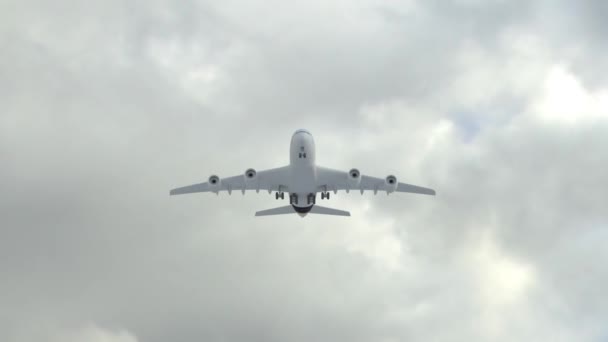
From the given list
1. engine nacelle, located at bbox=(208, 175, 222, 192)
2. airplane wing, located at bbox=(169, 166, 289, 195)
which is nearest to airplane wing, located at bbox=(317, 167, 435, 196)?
airplane wing, located at bbox=(169, 166, 289, 195)

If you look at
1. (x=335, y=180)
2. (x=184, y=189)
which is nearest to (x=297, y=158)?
(x=335, y=180)

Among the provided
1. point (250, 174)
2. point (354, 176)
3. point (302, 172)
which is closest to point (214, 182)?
point (250, 174)

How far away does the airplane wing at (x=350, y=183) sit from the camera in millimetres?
89375

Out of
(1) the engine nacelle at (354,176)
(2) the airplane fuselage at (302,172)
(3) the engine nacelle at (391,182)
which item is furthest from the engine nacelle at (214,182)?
(3) the engine nacelle at (391,182)

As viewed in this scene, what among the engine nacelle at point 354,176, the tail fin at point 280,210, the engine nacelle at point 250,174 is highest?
the engine nacelle at point 354,176

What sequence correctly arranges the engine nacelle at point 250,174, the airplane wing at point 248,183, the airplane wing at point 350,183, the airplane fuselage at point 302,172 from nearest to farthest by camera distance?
the airplane fuselage at point 302,172 < the engine nacelle at point 250,174 < the airplane wing at point 248,183 < the airplane wing at point 350,183

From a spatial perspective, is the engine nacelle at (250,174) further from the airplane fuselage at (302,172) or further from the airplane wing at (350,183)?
the airplane wing at (350,183)

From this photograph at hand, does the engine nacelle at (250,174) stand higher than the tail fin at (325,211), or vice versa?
the engine nacelle at (250,174)

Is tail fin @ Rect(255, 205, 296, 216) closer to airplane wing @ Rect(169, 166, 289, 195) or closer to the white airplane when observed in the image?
the white airplane

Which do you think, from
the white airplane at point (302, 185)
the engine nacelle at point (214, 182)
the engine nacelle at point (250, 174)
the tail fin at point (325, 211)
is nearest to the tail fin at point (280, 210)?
the white airplane at point (302, 185)

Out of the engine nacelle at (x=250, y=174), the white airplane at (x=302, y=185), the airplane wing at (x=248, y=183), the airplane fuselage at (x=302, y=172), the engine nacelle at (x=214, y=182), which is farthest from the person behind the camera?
the airplane wing at (x=248, y=183)

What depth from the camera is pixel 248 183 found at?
8988 centimetres

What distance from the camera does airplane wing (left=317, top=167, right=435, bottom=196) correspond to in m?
89.4

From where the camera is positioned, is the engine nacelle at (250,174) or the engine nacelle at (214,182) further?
the engine nacelle at (214,182)
